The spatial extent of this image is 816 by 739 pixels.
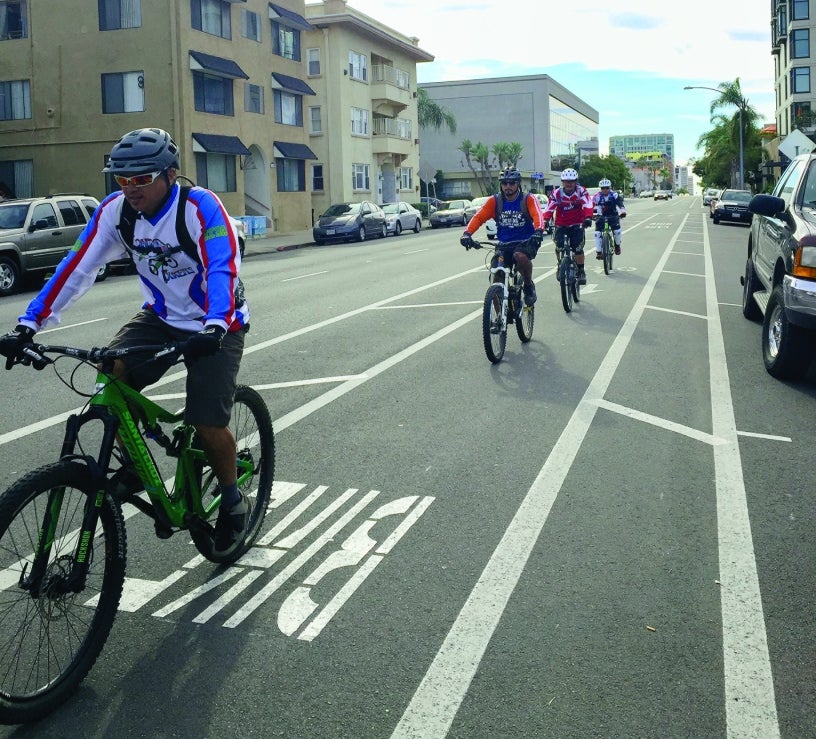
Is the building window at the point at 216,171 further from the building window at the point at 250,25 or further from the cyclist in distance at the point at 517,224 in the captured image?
the cyclist in distance at the point at 517,224

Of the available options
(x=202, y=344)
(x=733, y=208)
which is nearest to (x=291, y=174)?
(x=733, y=208)

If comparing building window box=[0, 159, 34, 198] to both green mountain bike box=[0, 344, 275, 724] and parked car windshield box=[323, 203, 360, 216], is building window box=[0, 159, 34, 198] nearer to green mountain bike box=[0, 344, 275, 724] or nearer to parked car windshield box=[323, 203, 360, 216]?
parked car windshield box=[323, 203, 360, 216]

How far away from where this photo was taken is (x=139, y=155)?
3826 mm

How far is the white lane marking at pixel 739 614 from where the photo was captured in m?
3.33

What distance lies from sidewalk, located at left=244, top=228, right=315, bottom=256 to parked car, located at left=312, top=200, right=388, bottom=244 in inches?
31.7

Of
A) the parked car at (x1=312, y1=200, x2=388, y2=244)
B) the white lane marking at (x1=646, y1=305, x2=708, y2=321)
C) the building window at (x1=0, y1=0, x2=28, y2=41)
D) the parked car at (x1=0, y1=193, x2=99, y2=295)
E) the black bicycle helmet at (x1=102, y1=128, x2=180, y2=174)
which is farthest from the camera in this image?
the building window at (x1=0, y1=0, x2=28, y2=41)

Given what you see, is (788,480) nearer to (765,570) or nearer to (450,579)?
(765,570)

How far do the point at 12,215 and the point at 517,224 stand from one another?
1383 cm

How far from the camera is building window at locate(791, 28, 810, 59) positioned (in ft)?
297

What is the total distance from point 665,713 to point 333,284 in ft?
50.6

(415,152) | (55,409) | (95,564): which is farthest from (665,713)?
(415,152)

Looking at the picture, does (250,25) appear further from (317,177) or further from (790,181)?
(790,181)

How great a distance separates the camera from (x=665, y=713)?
333cm

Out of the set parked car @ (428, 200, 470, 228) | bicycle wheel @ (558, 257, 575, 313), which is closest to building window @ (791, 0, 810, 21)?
parked car @ (428, 200, 470, 228)
